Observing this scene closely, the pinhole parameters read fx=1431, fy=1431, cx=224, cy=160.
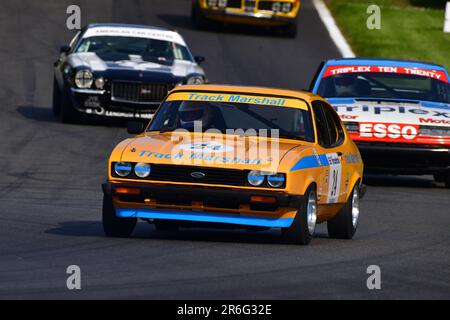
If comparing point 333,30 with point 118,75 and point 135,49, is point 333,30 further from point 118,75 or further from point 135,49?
point 118,75

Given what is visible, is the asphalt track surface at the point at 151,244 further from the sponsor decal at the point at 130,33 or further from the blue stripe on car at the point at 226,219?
the sponsor decal at the point at 130,33

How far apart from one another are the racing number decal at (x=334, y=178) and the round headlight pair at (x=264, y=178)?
3.25 feet

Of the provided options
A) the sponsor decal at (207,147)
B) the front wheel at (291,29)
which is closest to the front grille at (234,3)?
the front wheel at (291,29)

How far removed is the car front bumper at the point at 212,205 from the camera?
10.8m

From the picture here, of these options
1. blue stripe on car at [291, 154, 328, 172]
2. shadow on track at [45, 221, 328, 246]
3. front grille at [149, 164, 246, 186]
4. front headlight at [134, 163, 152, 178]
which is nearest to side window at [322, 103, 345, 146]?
blue stripe on car at [291, 154, 328, 172]

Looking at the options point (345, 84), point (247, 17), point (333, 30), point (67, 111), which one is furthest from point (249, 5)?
point (345, 84)

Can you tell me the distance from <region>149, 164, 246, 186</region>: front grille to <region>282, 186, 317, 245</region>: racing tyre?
0.51m

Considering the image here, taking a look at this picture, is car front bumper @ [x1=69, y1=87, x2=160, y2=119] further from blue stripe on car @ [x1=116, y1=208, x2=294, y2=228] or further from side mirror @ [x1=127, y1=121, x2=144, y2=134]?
blue stripe on car @ [x1=116, y1=208, x2=294, y2=228]

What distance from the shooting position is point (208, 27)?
32688 millimetres

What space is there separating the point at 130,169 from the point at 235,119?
130cm

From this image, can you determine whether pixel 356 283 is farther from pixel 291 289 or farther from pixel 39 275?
pixel 39 275

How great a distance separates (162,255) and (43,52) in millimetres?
18643

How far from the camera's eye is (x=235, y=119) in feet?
39.2
